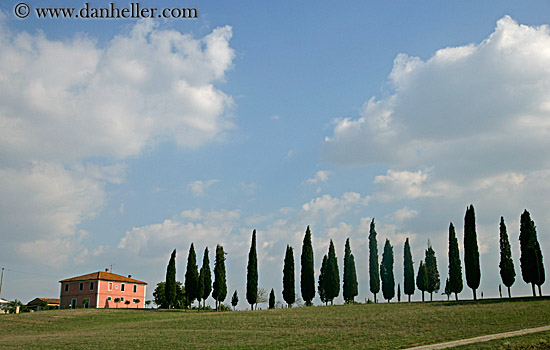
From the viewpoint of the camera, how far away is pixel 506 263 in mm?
54875

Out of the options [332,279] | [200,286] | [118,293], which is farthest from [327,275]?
[118,293]

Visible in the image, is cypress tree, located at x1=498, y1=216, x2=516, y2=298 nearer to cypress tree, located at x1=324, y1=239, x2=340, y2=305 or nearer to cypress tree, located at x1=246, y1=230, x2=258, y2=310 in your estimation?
cypress tree, located at x1=324, y1=239, x2=340, y2=305

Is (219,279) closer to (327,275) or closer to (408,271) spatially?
(327,275)

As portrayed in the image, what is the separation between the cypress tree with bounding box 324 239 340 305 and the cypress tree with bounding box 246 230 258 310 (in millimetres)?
9649

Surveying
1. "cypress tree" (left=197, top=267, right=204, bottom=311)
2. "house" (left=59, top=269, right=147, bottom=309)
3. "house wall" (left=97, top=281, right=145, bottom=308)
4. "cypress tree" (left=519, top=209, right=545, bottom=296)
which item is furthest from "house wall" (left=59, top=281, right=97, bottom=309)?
"cypress tree" (left=519, top=209, right=545, bottom=296)

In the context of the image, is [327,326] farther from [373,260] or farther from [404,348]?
[373,260]

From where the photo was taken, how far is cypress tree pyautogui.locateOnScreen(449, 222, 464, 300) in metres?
58.2

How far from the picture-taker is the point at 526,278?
2047 inches

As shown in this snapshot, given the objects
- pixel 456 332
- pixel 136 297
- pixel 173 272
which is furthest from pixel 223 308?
pixel 456 332

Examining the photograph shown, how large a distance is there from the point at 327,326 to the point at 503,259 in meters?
28.4

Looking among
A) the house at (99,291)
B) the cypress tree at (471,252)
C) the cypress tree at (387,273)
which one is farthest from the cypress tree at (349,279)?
the house at (99,291)

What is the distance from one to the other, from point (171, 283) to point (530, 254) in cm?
4787

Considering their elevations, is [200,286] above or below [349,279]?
below

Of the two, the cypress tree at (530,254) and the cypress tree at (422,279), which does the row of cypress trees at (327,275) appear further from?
the cypress tree at (530,254)
